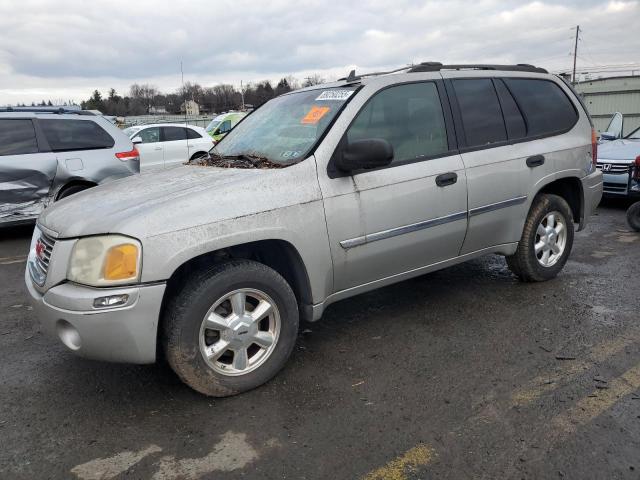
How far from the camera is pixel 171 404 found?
2936 millimetres

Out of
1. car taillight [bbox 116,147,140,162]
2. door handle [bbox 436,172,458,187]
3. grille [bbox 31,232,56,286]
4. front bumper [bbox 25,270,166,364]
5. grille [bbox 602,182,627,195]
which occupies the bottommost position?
grille [bbox 602,182,627,195]

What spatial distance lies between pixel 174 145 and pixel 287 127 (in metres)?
10.3

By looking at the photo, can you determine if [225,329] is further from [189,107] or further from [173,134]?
[189,107]

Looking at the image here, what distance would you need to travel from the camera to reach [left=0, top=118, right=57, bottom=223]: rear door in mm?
6959

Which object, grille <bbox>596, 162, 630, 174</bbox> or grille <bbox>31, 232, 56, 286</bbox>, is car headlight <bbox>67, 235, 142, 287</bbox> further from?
grille <bbox>596, 162, 630, 174</bbox>

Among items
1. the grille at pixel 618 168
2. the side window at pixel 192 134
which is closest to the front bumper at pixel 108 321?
the grille at pixel 618 168

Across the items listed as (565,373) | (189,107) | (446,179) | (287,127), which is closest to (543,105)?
(446,179)

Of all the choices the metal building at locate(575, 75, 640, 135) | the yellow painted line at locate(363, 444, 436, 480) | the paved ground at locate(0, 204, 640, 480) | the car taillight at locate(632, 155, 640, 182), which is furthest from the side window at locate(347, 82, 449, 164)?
the metal building at locate(575, 75, 640, 135)

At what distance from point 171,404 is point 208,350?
0.40 m

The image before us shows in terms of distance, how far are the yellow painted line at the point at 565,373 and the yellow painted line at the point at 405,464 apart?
668mm

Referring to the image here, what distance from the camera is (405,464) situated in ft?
7.75

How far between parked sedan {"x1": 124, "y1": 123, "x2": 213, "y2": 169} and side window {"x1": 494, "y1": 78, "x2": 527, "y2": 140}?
9659 mm

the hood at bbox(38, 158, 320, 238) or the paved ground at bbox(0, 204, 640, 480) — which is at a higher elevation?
the hood at bbox(38, 158, 320, 238)

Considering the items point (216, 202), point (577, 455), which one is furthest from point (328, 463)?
point (216, 202)
